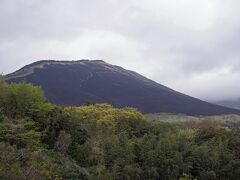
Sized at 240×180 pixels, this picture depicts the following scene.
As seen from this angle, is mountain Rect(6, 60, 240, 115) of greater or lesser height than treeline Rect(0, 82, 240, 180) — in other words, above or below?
above

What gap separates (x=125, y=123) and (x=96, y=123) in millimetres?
3608

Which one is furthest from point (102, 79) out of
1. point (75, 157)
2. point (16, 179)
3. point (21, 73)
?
point (16, 179)

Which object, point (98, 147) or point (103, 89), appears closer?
point (98, 147)

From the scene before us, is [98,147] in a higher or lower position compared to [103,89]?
lower

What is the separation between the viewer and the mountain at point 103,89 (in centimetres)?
13675

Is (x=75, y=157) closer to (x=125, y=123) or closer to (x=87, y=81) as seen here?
(x=125, y=123)

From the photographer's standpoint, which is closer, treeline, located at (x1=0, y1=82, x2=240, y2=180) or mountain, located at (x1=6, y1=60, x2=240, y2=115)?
treeline, located at (x1=0, y1=82, x2=240, y2=180)

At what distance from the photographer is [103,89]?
15262 centimetres

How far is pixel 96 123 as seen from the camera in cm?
4962

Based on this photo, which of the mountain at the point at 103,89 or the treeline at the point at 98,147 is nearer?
Answer: the treeline at the point at 98,147

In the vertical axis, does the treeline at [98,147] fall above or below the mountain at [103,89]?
below

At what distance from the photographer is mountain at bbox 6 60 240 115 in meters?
137

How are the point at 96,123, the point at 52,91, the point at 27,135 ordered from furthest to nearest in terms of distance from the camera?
the point at 52,91, the point at 96,123, the point at 27,135

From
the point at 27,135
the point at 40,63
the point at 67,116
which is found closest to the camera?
the point at 27,135
